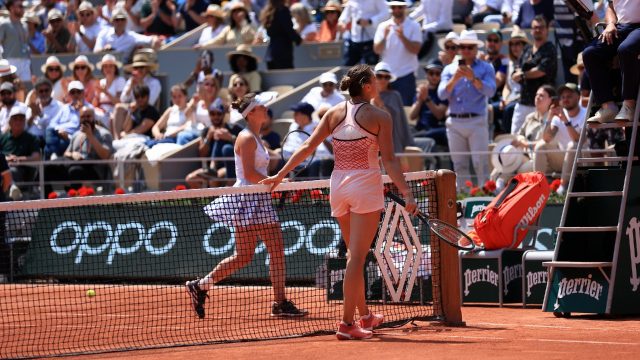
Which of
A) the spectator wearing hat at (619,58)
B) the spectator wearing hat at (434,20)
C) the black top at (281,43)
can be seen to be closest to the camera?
the spectator wearing hat at (619,58)

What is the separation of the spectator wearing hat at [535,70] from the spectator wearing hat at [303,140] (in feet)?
8.37

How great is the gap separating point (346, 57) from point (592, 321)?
992cm

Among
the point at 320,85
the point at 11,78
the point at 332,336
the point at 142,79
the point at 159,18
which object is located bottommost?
the point at 332,336

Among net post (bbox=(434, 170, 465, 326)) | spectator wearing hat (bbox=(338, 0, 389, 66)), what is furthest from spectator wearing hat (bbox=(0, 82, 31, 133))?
net post (bbox=(434, 170, 465, 326))

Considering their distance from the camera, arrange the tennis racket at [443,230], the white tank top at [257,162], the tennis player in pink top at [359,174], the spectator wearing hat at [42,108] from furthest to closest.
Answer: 1. the spectator wearing hat at [42,108]
2. the white tank top at [257,162]
3. the tennis racket at [443,230]
4. the tennis player in pink top at [359,174]

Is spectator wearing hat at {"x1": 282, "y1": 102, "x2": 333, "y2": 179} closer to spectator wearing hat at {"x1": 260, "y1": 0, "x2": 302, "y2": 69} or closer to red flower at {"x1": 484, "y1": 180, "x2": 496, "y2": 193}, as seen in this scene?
red flower at {"x1": 484, "y1": 180, "x2": 496, "y2": 193}


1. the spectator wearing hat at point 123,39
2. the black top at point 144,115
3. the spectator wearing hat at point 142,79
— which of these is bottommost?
the black top at point 144,115

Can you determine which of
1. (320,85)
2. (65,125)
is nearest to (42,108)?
(65,125)

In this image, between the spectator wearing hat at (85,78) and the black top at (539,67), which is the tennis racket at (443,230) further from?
the spectator wearing hat at (85,78)

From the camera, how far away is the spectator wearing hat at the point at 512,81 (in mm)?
17453

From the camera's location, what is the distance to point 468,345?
9117 mm

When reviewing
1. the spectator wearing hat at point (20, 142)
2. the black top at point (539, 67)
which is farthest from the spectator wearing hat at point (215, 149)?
the black top at point (539, 67)

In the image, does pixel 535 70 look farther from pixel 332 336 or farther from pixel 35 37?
pixel 35 37

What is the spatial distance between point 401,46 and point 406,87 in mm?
669
